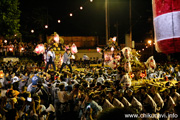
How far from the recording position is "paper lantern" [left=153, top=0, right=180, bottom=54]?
2482mm

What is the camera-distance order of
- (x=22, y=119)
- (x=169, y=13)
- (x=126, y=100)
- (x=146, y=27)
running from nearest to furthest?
(x=169, y=13), (x=22, y=119), (x=126, y=100), (x=146, y=27)

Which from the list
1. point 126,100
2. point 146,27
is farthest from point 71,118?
point 146,27

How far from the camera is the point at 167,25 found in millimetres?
2541

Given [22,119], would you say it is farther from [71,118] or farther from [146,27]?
[146,27]

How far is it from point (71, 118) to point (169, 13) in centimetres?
484

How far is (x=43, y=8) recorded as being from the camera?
98.5 feet

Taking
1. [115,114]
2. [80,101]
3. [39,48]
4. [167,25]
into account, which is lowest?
[80,101]

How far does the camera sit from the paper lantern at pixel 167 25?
248cm

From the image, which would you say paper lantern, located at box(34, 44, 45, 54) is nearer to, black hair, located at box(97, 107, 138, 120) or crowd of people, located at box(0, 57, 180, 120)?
crowd of people, located at box(0, 57, 180, 120)

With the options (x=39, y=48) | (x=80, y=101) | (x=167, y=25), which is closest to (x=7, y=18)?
(x=39, y=48)

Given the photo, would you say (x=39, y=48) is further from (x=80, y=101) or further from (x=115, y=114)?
(x=115, y=114)

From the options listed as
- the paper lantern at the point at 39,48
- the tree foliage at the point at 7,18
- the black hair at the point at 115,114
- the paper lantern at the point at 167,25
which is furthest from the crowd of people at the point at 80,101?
the tree foliage at the point at 7,18

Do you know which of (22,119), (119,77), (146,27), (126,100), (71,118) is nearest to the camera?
(22,119)

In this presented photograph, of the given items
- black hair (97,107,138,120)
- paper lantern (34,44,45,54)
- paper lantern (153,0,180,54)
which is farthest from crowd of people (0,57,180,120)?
paper lantern (34,44,45,54)
